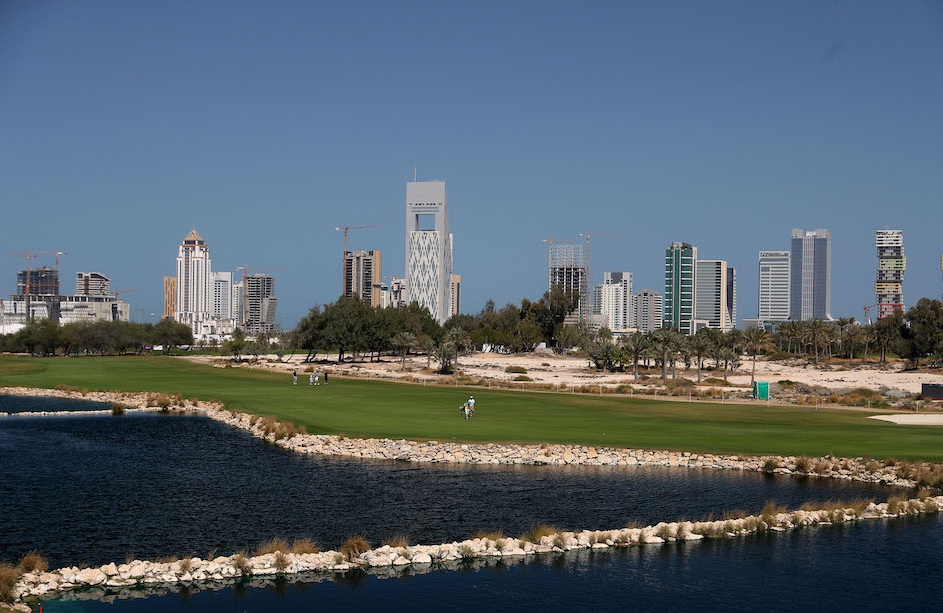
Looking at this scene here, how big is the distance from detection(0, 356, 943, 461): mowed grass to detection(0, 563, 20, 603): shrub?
27.6 m

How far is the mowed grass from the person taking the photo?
162ft

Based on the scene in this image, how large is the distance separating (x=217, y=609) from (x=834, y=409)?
58932 millimetres

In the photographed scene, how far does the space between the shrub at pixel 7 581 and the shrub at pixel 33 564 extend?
515 mm

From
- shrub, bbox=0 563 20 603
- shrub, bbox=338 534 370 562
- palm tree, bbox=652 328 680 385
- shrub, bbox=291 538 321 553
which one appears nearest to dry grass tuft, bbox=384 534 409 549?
shrub, bbox=338 534 370 562

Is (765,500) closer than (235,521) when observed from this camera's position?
No

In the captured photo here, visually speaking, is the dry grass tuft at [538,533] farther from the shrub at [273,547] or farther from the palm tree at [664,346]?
the palm tree at [664,346]

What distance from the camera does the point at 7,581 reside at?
2372cm

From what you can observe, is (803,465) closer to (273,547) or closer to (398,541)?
(398,541)

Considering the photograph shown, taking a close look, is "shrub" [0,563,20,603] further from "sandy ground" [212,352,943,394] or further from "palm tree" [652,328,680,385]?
"palm tree" [652,328,680,385]

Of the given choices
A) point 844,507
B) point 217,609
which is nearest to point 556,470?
point 844,507

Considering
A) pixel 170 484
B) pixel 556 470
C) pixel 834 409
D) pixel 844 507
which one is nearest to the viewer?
pixel 844 507

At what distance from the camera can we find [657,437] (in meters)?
51.8

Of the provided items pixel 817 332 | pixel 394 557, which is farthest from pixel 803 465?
pixel 817 332

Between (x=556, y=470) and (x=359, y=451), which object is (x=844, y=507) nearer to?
(x=556, y=470)
